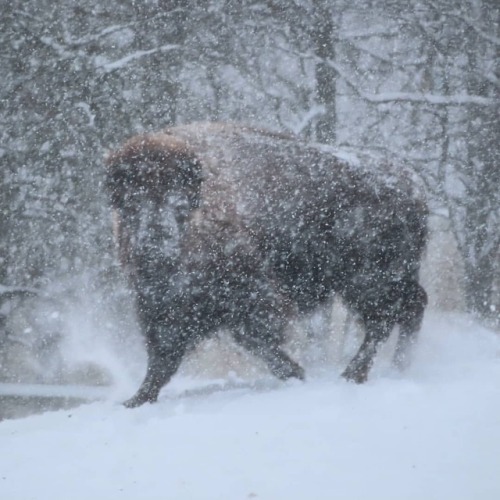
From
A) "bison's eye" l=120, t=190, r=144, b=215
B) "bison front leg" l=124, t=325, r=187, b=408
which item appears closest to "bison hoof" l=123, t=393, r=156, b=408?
"bison front leg" l=124, t=325, r=187, b=408

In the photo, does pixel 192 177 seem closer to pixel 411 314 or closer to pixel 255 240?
pixel 255 240

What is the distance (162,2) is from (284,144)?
2582 millimetres

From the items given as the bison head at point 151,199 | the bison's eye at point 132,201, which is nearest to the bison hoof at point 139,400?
the bison head at point 151,199

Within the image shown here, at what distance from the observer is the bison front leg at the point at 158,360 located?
4.03 m

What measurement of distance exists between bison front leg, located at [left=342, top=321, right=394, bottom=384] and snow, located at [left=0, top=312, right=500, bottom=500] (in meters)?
0.24

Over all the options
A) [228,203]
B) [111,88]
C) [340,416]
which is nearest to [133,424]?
[340,416]

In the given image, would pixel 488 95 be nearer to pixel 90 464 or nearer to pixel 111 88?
pixel 111 88

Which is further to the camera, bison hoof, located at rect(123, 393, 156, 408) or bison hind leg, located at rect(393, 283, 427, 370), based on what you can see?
bison hind leg, located at rect(393, 283, 427, 370)

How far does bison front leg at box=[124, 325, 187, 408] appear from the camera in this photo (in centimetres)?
403

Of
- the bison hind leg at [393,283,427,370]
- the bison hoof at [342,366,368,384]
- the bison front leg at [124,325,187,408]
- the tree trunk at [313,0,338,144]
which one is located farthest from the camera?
the tree trunk at [313,0,338,144]

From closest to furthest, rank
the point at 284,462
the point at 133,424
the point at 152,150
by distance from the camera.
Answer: the point at 284,462 → the point at 133,424 → the point at 152,150

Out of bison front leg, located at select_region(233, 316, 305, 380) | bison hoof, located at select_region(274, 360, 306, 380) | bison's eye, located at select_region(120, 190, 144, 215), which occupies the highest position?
bison's eye, located at select_region(120, 190, 144, 215)

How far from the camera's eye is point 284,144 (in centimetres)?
473

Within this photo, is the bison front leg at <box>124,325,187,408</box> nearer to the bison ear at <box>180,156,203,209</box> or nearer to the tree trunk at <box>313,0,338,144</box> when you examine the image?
the bison ear at <box>180,156,203,209</box>
